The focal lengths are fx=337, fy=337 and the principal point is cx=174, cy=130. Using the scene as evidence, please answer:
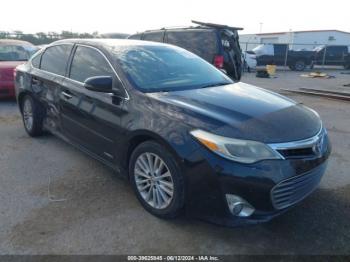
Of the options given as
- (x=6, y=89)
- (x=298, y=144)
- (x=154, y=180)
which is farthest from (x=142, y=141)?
(x=6, y=89)

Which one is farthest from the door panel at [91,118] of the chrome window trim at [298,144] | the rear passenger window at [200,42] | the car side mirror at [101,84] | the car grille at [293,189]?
the rear passenger window at [200,42]

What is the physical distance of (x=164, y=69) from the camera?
3.79m

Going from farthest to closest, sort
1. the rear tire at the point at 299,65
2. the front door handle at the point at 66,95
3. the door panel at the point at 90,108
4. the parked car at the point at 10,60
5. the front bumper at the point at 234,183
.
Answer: the rear tire at the point at 299,65
the parked car at the point at 10,60
the front door handle at the point at 66,95
the door panel at the point at 90,108
the front bumper at the point at 234,183

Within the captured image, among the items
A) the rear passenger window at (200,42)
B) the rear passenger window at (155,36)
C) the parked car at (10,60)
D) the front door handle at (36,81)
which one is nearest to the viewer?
the front door handle at (36,81)

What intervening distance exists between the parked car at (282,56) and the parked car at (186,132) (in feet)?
68.4

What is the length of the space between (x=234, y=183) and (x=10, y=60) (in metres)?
8.28

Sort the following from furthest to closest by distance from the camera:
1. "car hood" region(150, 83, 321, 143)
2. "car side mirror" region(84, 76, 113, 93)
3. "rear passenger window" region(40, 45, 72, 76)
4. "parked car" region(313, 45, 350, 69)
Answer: "parked car" region(313, 45, 350, 69)
"rear passenger window" region(40, 45, 72, 76)
"car side mirror" region(84, 76, 113, 93)
"car hood" region(150, 83, 321, 143)

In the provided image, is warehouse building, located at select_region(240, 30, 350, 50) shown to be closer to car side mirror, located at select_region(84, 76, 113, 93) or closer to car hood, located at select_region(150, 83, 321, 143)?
car hood, located at select_region(150, 83, 321, 143)

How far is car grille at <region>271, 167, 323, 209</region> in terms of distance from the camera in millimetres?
2605

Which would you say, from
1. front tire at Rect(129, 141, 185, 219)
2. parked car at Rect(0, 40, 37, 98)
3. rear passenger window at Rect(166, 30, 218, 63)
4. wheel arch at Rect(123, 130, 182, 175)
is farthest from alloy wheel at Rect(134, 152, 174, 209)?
parked car at Rect(0, 40, 37, 98)

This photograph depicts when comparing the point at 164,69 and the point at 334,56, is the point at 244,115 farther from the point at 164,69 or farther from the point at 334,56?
the point at 334,56

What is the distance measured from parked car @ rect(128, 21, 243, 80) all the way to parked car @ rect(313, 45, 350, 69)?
19.6 metres

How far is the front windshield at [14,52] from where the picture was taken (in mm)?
8980

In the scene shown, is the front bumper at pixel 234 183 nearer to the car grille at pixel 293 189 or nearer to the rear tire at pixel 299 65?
the car grille at pixel 293 189
